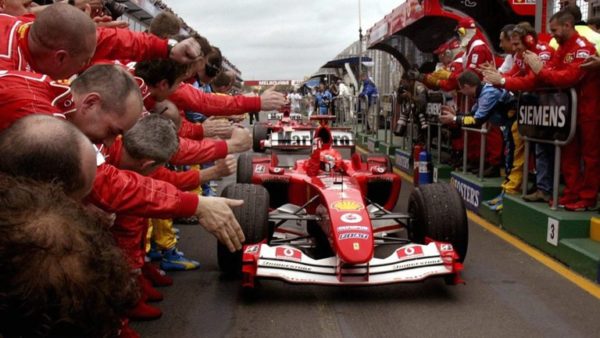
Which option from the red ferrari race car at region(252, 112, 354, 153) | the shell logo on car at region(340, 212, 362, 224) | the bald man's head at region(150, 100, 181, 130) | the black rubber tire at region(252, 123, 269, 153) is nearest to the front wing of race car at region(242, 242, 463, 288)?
the shell logo on car at region(340, 212, 362, 224)

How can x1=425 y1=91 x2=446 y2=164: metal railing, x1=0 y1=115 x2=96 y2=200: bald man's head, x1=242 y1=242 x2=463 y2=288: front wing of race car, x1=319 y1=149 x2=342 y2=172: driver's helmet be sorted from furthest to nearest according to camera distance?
x1=425 y1=91 x2=446 y2=164: metal railing < x1=319 y1=149 x2=342 y2=172: driver's helmet < x1=242 y1=242 x2=463 y2=288: front wing of race car < x1=0 y1=115 x2=96 y2=200: bald man's head

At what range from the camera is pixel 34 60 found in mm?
2953

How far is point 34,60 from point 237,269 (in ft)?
7.92

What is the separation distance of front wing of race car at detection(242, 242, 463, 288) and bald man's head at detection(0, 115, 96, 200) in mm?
2618

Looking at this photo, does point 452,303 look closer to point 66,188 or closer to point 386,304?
point 386,304

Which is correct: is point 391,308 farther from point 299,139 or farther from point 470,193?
point 299,139

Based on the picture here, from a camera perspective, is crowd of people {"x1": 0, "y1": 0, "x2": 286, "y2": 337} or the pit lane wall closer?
crowd of people {"x1": 0, "y1": 0, "x2": 286, "y2": 337}

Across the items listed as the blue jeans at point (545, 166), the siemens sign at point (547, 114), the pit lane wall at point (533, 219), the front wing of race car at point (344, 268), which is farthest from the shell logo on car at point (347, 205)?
the blue jeans at point (545, 166)

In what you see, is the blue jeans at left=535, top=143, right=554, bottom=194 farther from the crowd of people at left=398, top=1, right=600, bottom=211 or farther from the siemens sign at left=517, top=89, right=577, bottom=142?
the siemens sign at left=517, top=89, right=577, bottom=142

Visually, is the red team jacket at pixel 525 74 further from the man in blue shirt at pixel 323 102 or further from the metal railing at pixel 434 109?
the man in blue shirt at pixel 323 102

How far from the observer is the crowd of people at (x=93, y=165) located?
969 millimetres

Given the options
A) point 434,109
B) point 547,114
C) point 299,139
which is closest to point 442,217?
point 547,114

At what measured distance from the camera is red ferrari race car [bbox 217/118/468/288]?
4312mm

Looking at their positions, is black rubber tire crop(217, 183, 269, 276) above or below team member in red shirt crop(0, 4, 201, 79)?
below
